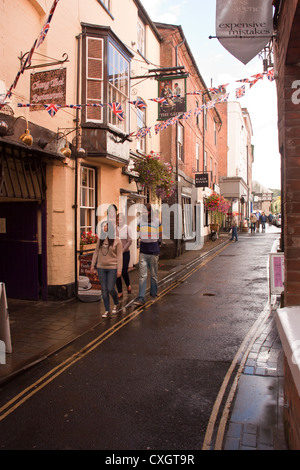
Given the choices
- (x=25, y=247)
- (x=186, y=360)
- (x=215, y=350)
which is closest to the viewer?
(x=186, y=360)

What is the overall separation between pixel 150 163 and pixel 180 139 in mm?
6143

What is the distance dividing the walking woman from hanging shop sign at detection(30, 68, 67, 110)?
2.54 metres

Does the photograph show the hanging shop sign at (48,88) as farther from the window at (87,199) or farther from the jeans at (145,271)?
the jeans at (145,271)

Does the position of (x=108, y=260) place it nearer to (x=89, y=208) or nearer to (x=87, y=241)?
(x=87, y=241)

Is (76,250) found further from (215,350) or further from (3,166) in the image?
(215,350)

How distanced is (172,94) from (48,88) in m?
6.20

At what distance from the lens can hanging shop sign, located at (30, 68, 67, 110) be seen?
6695 millimetres

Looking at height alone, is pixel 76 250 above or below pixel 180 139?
below

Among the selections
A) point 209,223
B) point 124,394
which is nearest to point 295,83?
point 124,394

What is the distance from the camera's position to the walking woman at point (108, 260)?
697 cm

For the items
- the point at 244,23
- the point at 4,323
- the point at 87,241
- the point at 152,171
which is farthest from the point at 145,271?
the point at 152,171

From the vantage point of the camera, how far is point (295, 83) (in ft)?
10.0
